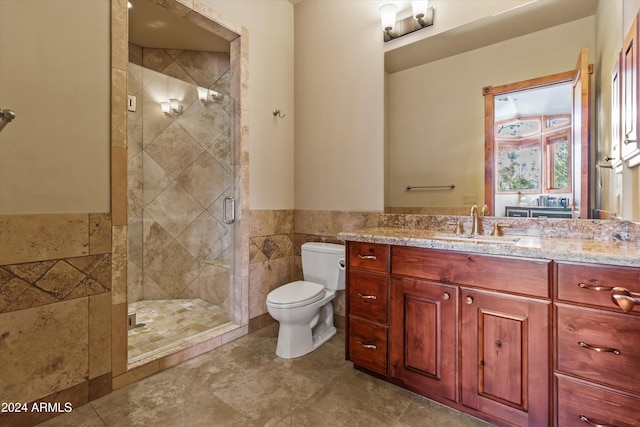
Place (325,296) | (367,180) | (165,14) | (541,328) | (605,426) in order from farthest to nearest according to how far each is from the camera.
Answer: (165,14), (367,180), (325,296), (541,328), (605,426)

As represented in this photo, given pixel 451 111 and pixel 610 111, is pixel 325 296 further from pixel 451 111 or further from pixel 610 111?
pixel 610 111

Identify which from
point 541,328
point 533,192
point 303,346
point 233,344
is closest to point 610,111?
point 533,192

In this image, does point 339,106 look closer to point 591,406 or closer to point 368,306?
point 368,306

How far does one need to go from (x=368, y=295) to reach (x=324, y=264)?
669 millimetres

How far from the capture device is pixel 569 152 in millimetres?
1673

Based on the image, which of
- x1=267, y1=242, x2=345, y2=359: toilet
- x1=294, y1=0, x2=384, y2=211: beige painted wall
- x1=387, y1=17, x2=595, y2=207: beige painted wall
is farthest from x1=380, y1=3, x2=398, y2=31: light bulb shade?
x1=267, y1=242, x2=345, y2=359: toilet

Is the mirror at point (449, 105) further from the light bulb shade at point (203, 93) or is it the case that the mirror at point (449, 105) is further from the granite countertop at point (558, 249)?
the light bulb shade at point (203, 93)

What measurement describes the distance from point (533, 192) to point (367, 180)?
110 centimetres

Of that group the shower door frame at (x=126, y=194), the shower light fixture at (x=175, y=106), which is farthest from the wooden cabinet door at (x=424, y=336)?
the shower light fixture at (x=175, y=106)

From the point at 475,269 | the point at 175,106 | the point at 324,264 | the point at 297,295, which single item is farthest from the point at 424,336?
the point at 175,106

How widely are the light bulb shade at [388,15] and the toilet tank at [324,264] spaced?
1.71 m

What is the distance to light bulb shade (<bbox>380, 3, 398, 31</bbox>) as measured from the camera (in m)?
2.18

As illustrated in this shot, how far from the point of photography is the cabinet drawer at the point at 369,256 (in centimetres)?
173

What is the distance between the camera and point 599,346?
1.15m
